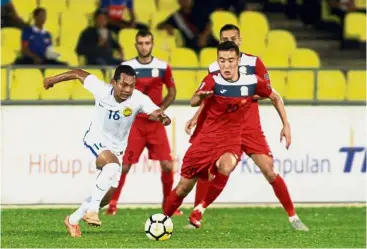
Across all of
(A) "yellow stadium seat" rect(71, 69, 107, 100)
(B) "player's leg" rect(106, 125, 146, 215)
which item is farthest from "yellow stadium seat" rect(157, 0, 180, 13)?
(B) "player's leg" rect(106, 125, 146, 215)

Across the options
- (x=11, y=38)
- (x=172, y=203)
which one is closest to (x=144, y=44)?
(x=172, y=203)

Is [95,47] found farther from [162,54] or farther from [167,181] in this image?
[167,181]

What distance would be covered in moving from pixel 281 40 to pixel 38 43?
3.99 m

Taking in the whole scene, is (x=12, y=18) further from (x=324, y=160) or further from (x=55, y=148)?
(x=324, y=160)

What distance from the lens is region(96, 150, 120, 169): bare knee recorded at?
12.5 m

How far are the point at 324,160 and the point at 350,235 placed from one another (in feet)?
12.2

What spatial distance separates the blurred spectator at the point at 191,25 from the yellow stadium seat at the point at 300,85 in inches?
94.0

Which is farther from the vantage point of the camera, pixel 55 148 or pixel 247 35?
pixel 247 35

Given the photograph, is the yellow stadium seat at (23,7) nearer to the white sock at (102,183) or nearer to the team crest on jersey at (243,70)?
the team crest on jersey at (243,70)

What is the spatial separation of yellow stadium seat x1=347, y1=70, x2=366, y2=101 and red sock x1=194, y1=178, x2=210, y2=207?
3.97 metres

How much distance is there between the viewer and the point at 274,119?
1666 cm

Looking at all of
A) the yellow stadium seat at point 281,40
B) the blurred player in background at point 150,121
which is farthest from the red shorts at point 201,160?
the yellow stadium seat at point 281,40

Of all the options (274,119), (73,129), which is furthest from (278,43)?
(73,129)

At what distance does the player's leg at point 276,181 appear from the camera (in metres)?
13.4
